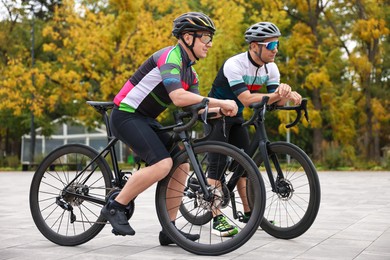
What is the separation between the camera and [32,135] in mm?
33094

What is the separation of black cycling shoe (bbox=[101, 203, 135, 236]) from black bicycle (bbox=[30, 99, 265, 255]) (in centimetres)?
13

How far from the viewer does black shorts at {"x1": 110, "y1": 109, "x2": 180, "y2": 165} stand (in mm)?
5305

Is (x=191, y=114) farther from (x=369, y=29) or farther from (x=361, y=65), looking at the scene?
(x=361, y=65)

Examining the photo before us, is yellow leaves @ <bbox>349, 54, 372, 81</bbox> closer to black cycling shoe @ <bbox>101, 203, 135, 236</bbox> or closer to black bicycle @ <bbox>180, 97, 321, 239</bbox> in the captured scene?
black bicycle @ <bbox>180, 97, 321, 239</bbox>

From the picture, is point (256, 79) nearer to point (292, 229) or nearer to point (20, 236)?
point (292, 229)

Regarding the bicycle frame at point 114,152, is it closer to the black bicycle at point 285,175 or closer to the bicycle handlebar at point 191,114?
the bicycle handlebar at point 191,114

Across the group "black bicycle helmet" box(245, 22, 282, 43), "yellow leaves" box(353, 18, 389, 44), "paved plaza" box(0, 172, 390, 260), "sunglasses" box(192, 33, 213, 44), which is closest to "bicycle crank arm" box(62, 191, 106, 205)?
"paved plaza" box(0, 172, 390, 260)

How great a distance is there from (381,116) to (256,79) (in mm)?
22298

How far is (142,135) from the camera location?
5.34m

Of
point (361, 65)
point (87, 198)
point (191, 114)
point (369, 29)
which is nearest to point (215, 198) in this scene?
point (191, 114)

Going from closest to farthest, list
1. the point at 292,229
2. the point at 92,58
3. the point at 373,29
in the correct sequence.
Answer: the point at 292,229 < the point at 373,29 < the point at 92,58

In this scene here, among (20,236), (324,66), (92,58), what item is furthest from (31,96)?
(20,236)

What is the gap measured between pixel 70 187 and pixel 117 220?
63 cm

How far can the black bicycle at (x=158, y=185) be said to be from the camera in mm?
5121
